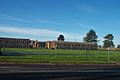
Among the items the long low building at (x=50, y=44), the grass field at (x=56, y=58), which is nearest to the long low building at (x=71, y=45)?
the long low building at (x=50, y=44)

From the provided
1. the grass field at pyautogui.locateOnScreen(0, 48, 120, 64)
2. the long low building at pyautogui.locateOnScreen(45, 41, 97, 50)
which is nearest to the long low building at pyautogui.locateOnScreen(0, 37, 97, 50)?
the long low building at pyautogui.locateOnScreen(45, 41, 97, 50)

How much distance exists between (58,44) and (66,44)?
10.8 feet

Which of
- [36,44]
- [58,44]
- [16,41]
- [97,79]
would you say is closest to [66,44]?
[58,44]

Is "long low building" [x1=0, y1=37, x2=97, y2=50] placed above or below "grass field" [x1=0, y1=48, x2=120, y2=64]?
above

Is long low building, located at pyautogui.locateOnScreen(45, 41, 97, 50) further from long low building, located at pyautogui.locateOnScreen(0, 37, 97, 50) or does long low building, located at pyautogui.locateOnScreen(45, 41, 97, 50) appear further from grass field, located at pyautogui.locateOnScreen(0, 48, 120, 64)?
grass field, located at pyautogui.locateOnScreen(0, 48, 120, 64)

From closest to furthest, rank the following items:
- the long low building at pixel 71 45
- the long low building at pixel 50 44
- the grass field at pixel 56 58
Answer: the grass field at pixel 56 58 → the long low building at pixel 50 44 → the long low building at pixel 71 45

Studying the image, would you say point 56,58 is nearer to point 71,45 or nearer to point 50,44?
point 71,45

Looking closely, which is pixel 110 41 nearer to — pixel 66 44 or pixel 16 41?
pixel 66 44

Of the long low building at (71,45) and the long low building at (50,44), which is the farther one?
the long low building at (71,45)

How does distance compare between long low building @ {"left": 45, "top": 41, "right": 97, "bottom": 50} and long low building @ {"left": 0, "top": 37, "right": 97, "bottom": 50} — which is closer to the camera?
long low building @ {"left": 0, "top": 37, "right": 97, "bottom": 50}

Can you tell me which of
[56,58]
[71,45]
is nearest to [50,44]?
[71,45]

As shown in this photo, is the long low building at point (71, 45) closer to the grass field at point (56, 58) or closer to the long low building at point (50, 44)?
the long low building at point (50, 44)

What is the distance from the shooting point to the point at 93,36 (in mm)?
158750

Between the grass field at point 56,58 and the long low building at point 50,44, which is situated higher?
the long low building at point 50,44
